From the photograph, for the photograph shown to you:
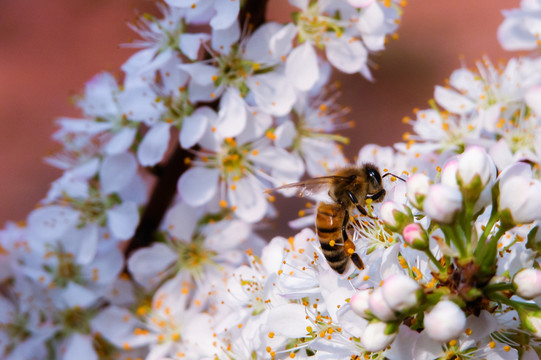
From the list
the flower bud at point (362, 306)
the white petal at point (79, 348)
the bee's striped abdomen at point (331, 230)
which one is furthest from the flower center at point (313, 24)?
the white petal at point (79, 348)

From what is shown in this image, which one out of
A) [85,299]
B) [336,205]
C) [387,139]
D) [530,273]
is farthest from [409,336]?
[387,139]

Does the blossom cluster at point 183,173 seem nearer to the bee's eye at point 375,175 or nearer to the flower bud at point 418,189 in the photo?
the bee's eye at point 375,175

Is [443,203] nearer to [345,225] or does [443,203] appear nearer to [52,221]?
[345,225]

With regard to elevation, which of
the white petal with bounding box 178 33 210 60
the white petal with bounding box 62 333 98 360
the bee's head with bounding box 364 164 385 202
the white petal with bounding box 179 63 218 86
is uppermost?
the white petal with bounding box 178 33 210 60

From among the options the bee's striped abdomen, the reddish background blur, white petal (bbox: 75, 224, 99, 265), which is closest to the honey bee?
the bee's striped abdomen

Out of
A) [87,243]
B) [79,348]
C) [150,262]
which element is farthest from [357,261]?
[79,348]

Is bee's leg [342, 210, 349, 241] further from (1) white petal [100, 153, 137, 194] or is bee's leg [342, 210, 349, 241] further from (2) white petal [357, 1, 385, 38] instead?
(1) white petal [100, 153, 137, 194]

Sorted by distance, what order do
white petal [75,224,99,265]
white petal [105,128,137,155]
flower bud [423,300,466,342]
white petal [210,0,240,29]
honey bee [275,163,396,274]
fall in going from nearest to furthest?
1. flower bud [423,300,466,342]
2. honey bee [275,163,396,274]
3. white petal [210,0,240,29]
4. white petal [105,128,137,155]
5. white petal [75,224,99,265]
